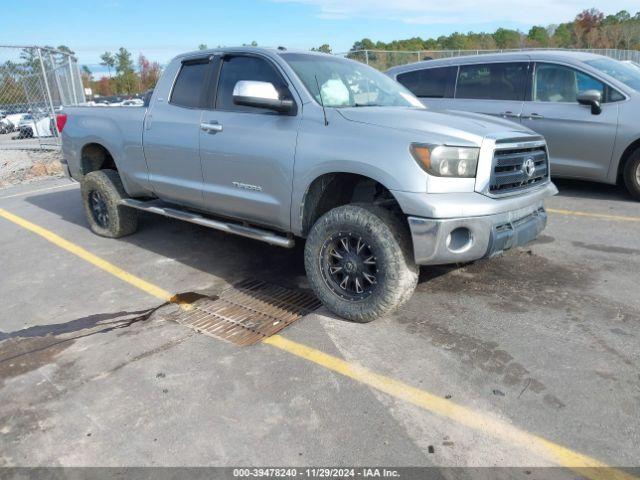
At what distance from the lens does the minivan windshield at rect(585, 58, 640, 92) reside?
22.2 ft

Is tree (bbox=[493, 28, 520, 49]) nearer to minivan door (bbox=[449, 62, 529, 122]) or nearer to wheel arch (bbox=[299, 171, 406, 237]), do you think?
minivan door (bbox=[449, 62, 529, 122])

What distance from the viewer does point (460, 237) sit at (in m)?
3.50

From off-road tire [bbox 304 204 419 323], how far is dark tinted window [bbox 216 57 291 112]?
1183 mm

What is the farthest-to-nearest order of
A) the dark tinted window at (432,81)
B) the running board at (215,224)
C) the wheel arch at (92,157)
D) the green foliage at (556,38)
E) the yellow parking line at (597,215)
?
1. the green foliage at (556,38)
2. the dark tinted window at (432,81)
3. the wheel arch at (92,157)
4. the yellow parking line at (597,215)
5. the running board at (215,224)

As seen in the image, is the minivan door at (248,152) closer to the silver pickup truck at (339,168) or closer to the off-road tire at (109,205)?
the silver pickup truck at (339,168)

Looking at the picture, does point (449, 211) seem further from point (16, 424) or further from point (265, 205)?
point (16, 424)

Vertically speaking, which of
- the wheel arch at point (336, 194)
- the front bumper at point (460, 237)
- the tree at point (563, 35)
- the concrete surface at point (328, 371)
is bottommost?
the concrete surface at point (328, 371)

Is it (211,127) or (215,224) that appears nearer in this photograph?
(211,127)

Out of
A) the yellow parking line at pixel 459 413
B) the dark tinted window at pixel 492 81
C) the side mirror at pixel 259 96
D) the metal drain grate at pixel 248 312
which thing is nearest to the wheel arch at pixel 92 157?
the metal drain grate at pixel 248 312

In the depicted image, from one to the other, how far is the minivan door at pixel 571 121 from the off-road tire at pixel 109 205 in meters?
5.31

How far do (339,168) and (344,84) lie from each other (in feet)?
3.45

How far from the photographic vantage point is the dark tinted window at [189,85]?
4.90 metres

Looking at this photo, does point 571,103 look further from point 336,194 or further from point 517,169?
point 336,194

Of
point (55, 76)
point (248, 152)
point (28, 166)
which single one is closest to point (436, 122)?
point (248, 152)
